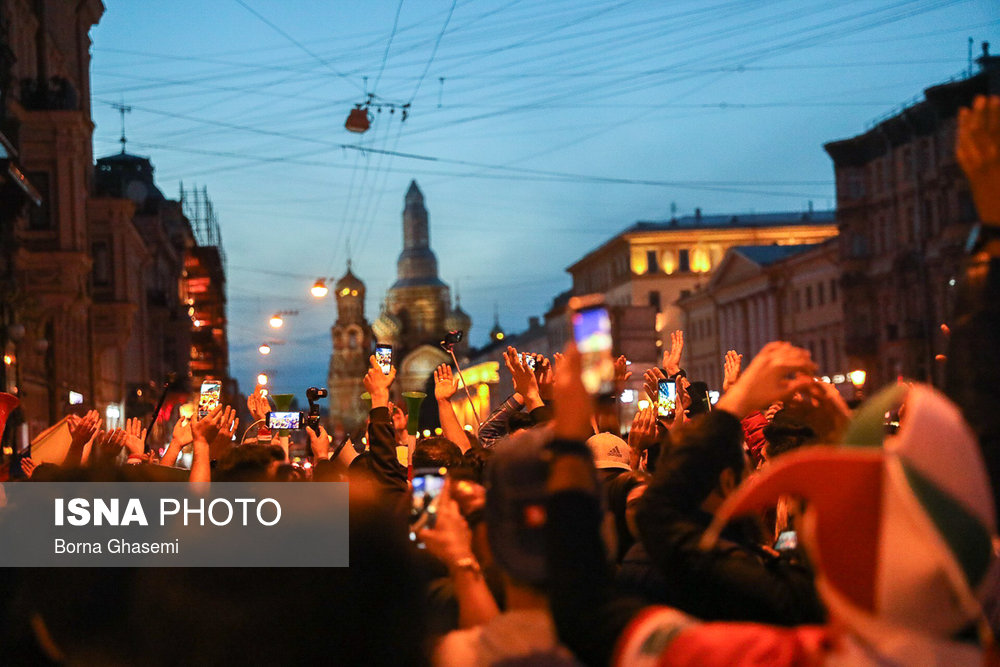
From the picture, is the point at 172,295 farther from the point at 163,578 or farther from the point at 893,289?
the point at 163,578

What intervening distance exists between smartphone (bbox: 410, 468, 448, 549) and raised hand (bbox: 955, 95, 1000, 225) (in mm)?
1561

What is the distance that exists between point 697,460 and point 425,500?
79cm

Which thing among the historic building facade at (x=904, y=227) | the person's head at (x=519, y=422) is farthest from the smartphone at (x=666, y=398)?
the historic building facade at (x=904, y=227)

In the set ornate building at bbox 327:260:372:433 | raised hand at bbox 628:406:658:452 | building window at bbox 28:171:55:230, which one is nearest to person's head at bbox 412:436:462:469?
raised hand at bbox 628:406:658:452

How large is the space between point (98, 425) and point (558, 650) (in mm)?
5027

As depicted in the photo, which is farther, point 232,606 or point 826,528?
point 232,606

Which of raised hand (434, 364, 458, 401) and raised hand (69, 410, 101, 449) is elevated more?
raised hand (434, 364, 458, 401)

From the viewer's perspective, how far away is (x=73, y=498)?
4.86m

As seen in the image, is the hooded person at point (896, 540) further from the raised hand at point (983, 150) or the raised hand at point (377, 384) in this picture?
the raised hand at point (377, 384)

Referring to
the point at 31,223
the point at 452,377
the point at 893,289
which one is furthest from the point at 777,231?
the point at 452,377

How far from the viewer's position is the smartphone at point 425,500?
345cm

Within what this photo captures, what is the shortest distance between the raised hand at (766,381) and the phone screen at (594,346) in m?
0.41

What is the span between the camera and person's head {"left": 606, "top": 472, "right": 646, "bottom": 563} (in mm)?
4598

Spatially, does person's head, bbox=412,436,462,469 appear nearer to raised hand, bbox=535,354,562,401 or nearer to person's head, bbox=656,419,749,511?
raised hand, bbox=535,354,562,401
